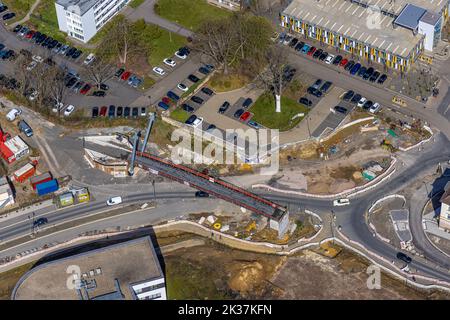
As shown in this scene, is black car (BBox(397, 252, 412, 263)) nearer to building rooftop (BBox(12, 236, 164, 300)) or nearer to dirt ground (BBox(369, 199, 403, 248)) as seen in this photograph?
dirt ground (BBox(369, 199, 403, 248))

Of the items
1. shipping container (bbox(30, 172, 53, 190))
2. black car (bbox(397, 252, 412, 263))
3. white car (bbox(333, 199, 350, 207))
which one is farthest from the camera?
shipping container (bbox(30, 172, 53, 190))

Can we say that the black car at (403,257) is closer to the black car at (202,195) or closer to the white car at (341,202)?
the white car at (341,202)

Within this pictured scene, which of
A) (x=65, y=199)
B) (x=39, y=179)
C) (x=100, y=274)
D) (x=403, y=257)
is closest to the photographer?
(x=100, y=274)

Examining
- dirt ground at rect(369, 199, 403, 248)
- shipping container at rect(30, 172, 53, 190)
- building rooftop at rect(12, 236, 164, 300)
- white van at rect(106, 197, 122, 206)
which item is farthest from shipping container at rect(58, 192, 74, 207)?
dirt ground at rect(369, 199, 403, 248)

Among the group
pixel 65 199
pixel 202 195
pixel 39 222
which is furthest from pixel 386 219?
pixel 39 222

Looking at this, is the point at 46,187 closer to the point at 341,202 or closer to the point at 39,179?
the point at 39,179
